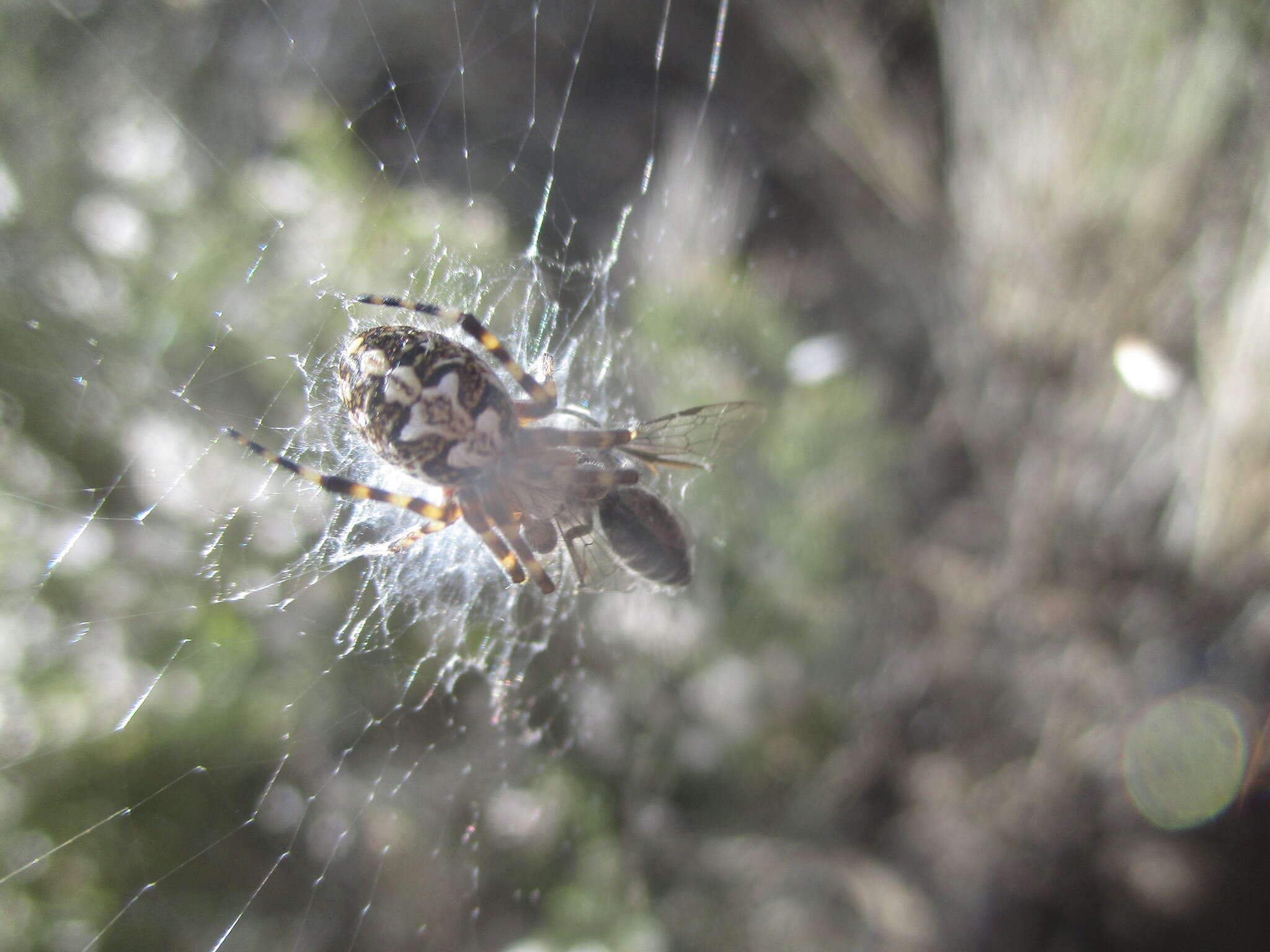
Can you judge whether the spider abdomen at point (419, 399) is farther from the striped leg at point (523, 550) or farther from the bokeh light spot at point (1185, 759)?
the bokeh light spot at point (1185, 759)

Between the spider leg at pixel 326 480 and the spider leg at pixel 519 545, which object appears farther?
the spider leg at pixel 519 545

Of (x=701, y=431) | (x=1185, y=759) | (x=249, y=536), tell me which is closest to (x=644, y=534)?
(x=701, y=431)

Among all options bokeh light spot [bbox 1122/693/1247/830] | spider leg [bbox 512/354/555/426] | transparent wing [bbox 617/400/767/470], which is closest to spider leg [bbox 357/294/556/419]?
spider leg [bbox 512/354/555/426]

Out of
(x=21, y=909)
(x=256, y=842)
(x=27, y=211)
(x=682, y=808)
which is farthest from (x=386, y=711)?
(x=27, y=211)

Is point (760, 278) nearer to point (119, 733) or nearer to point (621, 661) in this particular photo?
point (621, 661)

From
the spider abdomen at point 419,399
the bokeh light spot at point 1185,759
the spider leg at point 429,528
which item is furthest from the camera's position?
the bokeh light spot at point 1185,759

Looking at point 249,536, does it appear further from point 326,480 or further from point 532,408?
point 532,408

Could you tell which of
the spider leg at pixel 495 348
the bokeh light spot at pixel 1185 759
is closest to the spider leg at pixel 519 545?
the spider leg at pixel 495 348
